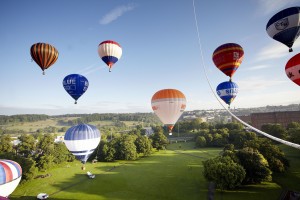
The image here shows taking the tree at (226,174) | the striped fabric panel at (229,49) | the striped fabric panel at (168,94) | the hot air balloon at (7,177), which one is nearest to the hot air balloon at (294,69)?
the striped fabric panel at (229,49)

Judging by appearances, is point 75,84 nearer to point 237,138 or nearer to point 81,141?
point 81,141

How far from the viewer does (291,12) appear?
66.7 feet

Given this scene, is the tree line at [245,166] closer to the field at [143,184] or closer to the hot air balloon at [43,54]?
the field at [143,184]

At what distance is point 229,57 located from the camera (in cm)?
2708

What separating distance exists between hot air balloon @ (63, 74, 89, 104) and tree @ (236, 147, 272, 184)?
107 feet

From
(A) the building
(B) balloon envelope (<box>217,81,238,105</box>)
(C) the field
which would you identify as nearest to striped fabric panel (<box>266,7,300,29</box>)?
(B) balloon envelope (<box>217,81,238,105</box>)

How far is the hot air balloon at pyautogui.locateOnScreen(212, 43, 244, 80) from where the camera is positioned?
27.0 m

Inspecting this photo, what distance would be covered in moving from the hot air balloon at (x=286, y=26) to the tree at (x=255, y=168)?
23912mm

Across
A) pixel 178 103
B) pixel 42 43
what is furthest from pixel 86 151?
pixel 42 43

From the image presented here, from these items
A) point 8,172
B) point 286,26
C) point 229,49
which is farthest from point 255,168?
point 8,172

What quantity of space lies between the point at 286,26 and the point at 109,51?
980 inches

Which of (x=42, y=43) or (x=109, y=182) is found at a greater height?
(x=42, y=43)

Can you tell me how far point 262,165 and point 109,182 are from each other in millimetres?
31716

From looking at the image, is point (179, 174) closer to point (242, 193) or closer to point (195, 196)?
point (195, 196)
